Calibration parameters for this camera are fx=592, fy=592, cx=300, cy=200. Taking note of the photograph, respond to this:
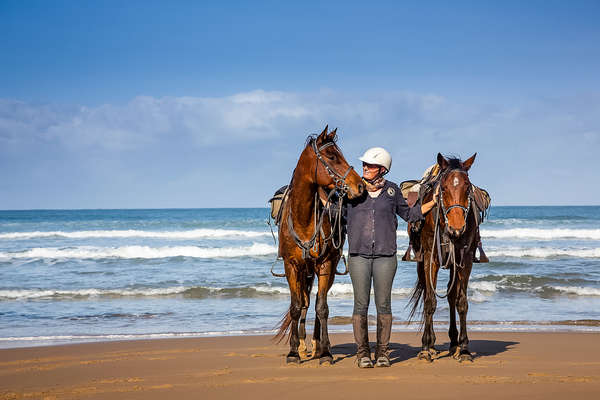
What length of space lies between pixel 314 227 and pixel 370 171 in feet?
2.53

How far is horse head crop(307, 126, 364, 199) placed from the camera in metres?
5.33

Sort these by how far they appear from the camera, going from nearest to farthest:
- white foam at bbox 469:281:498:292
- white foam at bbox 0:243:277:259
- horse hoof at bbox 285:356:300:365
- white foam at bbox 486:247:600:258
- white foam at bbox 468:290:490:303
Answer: horse hoof at bbox 285:356:300:365
white foam at bbox 468:290:490:303
white foam at bbox 469:281:498:292
white foam at bbox 486:247:600:258
white foam at bbox 0:243:277:259

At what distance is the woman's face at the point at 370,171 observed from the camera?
5.64m

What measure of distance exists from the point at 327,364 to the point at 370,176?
1.96m

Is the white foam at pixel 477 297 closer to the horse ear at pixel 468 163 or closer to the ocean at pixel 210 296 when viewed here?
the ocean at pixel 210 296

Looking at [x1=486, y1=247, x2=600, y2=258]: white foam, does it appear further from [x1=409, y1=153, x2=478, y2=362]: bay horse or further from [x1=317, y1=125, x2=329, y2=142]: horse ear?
[x1=317, y1=125, x2=329, y2=142]: horse ear

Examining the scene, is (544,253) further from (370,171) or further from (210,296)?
(370,171)

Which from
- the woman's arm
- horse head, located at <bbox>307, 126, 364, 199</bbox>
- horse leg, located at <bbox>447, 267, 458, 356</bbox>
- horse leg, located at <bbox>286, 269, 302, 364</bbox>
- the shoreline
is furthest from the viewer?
the shoreline

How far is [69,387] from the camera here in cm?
534

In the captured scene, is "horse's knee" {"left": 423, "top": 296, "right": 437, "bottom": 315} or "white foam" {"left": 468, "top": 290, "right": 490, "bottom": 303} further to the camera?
"white foam" {"left": 468, "top": 290, "right": 490, "bottom": 303}

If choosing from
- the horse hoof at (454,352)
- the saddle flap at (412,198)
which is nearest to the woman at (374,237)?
the saddle flap at (412,198)

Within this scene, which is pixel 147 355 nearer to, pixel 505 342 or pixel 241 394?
pixel 241 394

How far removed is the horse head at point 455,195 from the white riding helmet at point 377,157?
0.59m

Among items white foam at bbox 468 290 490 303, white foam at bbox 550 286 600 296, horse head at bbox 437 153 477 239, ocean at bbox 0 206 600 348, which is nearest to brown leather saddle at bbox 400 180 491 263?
horse head at bbox 437 153 477 239
